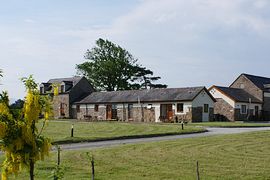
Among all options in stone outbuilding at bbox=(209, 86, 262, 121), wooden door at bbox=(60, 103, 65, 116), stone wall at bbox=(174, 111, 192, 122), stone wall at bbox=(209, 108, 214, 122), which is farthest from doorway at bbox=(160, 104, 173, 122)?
wooden door at bbox=(60, 103, 65, 116)

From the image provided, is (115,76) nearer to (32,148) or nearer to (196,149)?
(196,149)

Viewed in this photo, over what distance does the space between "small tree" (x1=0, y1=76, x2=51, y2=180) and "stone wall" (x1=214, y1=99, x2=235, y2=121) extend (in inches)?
2011

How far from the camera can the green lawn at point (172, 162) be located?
43.3 ft

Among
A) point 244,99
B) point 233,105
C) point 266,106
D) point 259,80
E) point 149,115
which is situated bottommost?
point 149,115

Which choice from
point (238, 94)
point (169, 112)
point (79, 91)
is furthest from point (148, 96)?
point (79, 91)

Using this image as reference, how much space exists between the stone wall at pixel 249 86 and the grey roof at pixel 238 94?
73 cm

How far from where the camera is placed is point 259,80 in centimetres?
6625

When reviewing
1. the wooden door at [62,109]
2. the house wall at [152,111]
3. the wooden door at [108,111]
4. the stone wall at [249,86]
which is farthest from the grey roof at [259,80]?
the wooden door at [62,109]

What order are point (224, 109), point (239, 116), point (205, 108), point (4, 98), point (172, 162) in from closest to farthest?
1. point (4, 98)
2. point (172, 162)
3. point (205, 108)
4. point (239, 116)
5. point (224, 109)

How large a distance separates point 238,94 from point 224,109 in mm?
4022

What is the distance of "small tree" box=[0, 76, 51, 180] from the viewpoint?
7.48 meters

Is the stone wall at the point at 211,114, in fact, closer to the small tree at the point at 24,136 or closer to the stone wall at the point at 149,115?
the stone wall at the point at 149,115

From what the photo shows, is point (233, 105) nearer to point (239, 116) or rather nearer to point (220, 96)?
point (239, 116)

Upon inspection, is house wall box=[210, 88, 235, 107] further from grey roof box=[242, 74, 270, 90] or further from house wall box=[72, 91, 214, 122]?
grey roof box=[242, 74, 270, 90]
